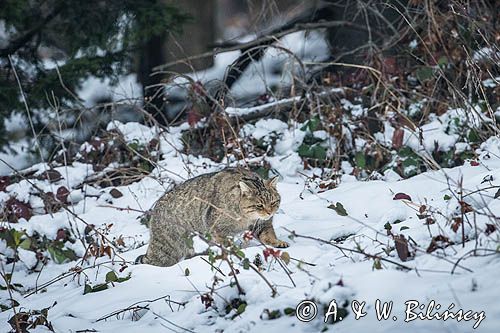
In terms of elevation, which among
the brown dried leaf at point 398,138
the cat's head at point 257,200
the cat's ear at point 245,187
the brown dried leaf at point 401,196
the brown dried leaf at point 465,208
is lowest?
the brown dried leaf at point 465,208

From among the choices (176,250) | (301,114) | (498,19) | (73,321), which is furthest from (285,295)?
(498,19)

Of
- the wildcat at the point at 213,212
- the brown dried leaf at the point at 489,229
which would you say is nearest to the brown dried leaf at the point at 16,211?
the wildcat at the point at 213,212

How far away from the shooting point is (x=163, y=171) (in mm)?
8547

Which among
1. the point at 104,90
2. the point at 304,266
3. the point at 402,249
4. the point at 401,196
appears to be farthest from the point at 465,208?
the point at 104,90

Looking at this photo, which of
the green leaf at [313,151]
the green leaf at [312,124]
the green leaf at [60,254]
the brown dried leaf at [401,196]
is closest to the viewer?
the brown dried leaf at [401,196]

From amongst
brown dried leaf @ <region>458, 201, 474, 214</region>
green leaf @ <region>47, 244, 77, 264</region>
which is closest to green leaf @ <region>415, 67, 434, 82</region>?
brown dried leaf @ <region>458, 201, 474, 214</region>

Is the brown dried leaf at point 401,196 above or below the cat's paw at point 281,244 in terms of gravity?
above

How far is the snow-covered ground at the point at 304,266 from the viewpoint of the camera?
460 centimetres

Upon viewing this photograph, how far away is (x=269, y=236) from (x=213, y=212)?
1.69ft

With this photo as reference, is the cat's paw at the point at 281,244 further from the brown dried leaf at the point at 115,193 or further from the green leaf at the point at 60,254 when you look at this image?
the brown dried leaf at the point at 115,193

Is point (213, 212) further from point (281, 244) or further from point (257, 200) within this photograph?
point (281, 244)

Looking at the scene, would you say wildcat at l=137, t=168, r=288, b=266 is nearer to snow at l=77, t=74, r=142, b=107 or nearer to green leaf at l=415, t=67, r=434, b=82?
green leaf at l=415, t=67, r=434, b=82

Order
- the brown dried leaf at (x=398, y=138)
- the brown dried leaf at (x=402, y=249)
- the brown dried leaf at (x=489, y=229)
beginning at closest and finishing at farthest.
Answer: the brown dried leaf at (x=489, y=229) < the brown dried leaf at (x=402, y=249) < the brown dried leaf at (x=398, y=138)

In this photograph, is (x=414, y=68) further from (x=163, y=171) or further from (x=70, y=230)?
(x=70, y=230)
